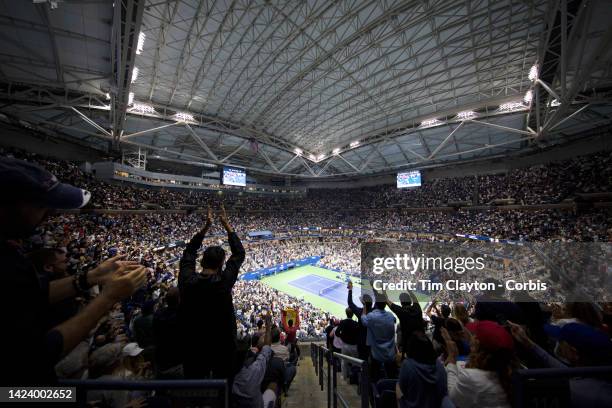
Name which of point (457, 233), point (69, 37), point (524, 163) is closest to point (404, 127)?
point (457, 233)

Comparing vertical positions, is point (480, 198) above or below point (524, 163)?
below

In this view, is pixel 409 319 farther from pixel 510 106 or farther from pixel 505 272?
pixel 510 106

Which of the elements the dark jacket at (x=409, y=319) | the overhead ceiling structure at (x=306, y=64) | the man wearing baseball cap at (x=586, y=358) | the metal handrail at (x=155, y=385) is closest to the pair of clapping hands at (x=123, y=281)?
the metal handrail at (x=155, y=385)

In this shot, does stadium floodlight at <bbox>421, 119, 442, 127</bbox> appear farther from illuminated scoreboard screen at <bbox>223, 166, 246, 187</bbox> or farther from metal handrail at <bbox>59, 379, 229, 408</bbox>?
metal handrail at <bbox>59, 379, 229, 408</bbox>

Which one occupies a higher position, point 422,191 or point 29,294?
point 422,191

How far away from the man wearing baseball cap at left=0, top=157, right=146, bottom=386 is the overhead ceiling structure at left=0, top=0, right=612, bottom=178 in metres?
9.92

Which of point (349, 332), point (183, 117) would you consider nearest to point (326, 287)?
point (349, 332)

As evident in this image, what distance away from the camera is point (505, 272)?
14.5 meters

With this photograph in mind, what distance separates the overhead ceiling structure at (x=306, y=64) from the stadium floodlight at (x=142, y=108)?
72mm

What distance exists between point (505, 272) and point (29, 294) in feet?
65.1

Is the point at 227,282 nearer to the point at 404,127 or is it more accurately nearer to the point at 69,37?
the point at 69,37

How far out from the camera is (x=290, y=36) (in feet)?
38.8

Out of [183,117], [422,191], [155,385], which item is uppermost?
[183,117]

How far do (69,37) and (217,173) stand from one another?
Answer: 23541 millimetres
